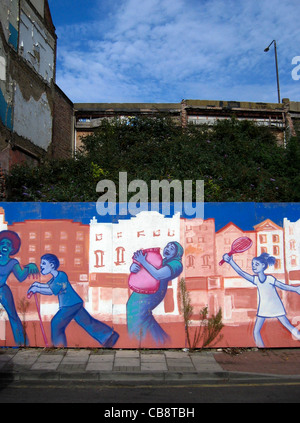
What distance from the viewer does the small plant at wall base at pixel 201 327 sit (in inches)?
232

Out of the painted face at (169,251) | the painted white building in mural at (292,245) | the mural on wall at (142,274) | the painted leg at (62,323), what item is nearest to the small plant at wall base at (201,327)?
the mural on wall at (142,274)

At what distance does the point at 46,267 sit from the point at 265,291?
393 cm

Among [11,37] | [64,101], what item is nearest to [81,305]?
[11,37]

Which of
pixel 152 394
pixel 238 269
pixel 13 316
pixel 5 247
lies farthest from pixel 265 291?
pixel 5 247

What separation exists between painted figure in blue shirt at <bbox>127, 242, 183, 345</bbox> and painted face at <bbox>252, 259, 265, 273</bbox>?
131cm

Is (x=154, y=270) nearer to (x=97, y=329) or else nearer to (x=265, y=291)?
(x=97, y=329)

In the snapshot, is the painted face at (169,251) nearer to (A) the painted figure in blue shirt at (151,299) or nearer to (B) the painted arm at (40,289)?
(A) the painted figure in blue shirt at (151,299)

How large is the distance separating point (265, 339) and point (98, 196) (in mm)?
4768

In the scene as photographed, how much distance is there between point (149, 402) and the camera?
412cm

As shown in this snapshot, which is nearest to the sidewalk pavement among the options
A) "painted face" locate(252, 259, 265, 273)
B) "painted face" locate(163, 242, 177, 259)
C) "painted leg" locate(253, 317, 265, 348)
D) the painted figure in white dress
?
"painted leg" locate(253, 317, 265, 348)

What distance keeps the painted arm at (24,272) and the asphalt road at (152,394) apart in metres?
1.83

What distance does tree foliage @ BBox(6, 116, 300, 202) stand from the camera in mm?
8781

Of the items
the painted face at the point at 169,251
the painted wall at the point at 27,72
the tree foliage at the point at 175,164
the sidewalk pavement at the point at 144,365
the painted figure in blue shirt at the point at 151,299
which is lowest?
the sidewalk pavement at the point at 144,365
